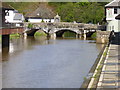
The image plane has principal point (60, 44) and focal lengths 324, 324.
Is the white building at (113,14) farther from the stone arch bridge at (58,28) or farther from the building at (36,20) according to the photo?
the building at (36,20)

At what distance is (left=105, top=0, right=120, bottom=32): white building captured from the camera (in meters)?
59.1

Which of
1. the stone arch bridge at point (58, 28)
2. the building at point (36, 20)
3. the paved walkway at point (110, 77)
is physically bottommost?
the paved walkway at point (110, 77)

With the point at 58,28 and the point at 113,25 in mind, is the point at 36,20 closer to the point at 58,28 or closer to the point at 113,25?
the point at 58,28

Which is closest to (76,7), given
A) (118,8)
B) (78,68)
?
(118,8)

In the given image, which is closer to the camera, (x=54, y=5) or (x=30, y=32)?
(x=30, y=32)

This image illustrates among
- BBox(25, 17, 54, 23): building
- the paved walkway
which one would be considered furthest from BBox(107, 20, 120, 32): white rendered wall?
the paved walkway

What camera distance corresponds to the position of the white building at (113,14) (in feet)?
194

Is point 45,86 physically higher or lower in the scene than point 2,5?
lower

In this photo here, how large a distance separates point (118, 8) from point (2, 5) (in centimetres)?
2243

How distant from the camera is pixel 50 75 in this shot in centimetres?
2531

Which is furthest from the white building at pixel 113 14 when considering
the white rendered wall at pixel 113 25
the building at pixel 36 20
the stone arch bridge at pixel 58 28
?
the building at pixel 36 20

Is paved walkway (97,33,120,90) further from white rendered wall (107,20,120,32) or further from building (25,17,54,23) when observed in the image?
building (25,17,54,23)

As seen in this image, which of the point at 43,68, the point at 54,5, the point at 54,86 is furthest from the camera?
the point at 54,5

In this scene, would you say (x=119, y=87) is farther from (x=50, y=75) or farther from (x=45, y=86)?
(x=50, y=75)
